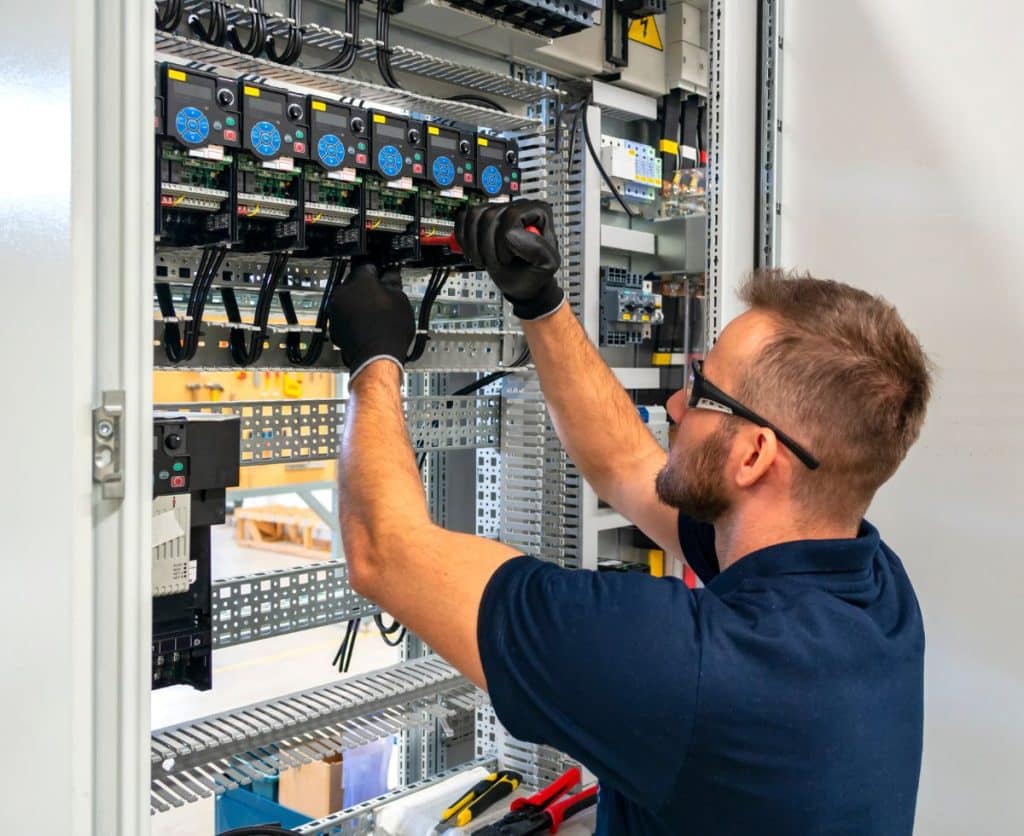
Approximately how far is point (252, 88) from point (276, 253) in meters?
0.26

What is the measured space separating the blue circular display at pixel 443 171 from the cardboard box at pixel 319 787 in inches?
53.1

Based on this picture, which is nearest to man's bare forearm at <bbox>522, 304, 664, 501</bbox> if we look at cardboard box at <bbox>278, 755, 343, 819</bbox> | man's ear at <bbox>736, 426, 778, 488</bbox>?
man's ear at <bbox>736, 426, 778, 488</bbox>

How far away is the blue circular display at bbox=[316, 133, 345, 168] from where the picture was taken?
4.60 ft

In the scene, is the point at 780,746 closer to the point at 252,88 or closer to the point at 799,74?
the point at 252,88

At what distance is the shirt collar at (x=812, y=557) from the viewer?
42.8 inches

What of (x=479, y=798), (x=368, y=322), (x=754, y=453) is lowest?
(x=479, y=798)

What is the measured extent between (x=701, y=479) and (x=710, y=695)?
319mm

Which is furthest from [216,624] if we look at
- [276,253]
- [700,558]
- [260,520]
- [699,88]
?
[260,520]

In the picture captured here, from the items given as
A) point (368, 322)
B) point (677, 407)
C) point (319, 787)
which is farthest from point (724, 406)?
point (319, 787)

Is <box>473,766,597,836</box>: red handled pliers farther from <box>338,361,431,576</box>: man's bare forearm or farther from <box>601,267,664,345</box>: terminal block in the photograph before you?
<box>601,267,664,345</box>: terminal block

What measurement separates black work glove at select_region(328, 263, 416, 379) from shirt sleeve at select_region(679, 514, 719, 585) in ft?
1.66

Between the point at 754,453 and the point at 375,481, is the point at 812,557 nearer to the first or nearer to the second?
the point at 754,453

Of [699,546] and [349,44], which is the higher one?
[349,44]

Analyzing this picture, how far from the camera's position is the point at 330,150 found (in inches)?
55.6
